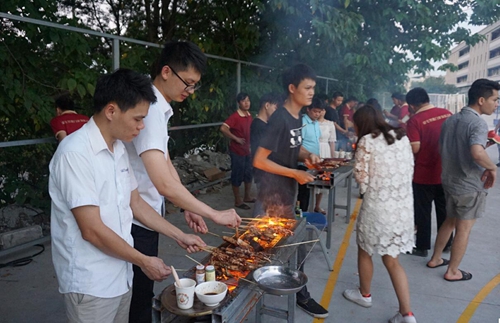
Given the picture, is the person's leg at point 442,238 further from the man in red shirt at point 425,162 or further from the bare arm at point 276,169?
the bare arm at point 276,169

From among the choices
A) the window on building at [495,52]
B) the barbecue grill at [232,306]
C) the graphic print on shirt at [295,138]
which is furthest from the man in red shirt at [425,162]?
the window on building at [495,52]

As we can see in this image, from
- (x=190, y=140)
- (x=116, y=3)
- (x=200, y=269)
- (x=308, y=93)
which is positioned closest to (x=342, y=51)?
(x=190, y=140)

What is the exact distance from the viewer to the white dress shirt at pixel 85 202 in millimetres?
1778

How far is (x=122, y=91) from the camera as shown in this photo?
188 centimetres

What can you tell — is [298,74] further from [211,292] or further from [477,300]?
[477,300]

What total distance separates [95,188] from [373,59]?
9.50 metres

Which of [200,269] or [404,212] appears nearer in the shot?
[200,269]

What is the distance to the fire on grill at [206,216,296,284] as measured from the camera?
2.48 m

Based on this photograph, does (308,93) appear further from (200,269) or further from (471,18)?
(471,18)

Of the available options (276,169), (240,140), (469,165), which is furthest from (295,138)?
(240,140)

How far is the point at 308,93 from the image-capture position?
3621 mm

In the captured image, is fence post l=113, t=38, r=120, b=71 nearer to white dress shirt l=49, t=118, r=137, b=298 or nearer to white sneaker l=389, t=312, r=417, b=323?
white dress shirt l=49, t=118, r=137, b=298

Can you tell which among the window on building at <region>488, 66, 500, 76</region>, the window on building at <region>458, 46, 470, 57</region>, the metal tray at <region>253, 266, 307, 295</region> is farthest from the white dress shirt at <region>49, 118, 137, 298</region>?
the window on building at <region>458, 46, 470, 57</region>

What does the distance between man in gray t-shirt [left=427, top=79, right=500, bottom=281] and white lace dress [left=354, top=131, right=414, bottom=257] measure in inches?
48.2
